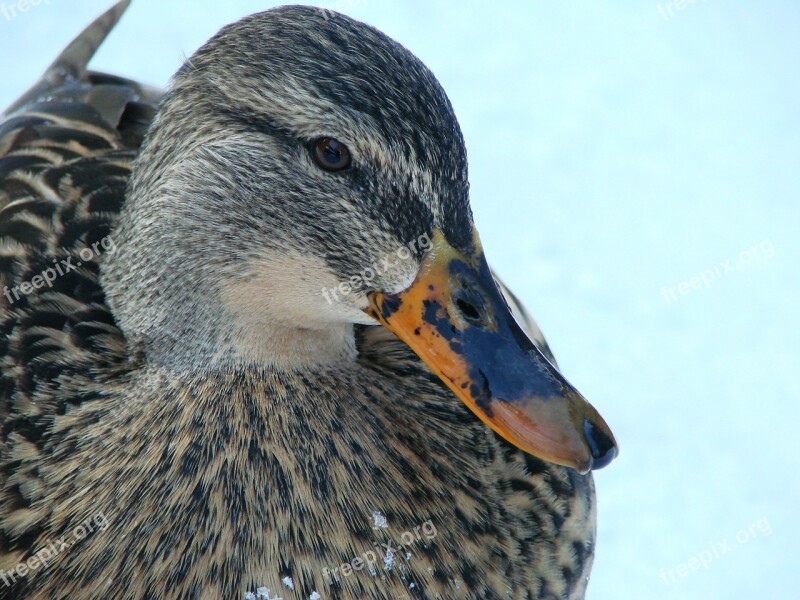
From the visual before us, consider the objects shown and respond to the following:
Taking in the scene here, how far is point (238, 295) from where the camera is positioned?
1.79 m

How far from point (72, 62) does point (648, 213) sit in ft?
7.59

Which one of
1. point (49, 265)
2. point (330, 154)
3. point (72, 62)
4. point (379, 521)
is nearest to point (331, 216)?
point (330, 154)

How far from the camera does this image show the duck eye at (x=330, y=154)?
1.66 meters

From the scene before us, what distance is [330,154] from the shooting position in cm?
168

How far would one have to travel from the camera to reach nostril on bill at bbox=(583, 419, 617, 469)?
5.40ft

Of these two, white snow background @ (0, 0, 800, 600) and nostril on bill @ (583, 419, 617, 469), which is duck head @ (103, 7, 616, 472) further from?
white snow background @ (0, 0, 800, 600)

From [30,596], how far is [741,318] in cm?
272

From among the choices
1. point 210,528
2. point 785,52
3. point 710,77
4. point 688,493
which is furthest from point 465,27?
point 210,528

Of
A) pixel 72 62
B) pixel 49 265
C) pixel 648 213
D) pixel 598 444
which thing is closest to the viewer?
pixel 598 444

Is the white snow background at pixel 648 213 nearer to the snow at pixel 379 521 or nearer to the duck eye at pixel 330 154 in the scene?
the snow at pixel 379 521

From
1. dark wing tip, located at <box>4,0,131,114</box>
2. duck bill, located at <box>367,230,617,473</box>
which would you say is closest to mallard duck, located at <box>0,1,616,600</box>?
duck bill, located at <box>367,230,617,473</box>

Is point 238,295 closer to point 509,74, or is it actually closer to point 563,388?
point 563,388

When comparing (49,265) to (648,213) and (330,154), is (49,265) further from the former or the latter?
(648,213)

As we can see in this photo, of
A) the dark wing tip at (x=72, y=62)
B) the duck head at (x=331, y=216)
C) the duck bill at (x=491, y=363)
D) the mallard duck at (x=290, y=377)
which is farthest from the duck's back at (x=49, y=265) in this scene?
the duck bill at (x=491, y=363)
